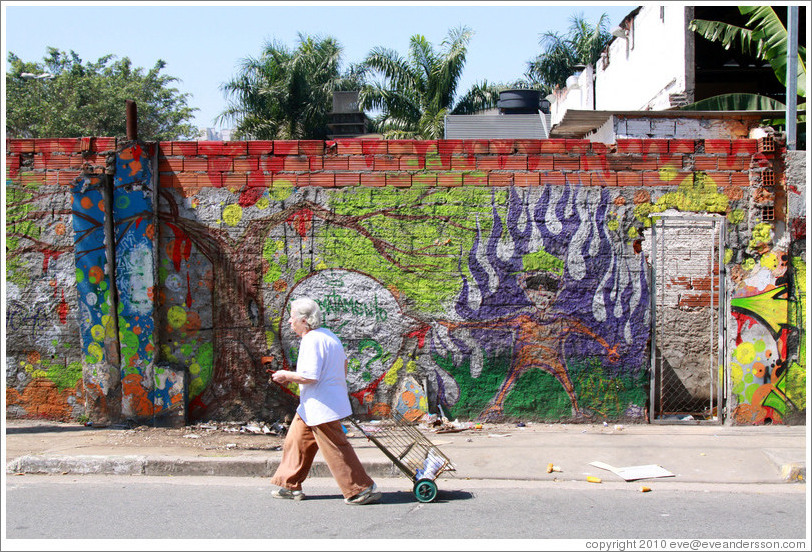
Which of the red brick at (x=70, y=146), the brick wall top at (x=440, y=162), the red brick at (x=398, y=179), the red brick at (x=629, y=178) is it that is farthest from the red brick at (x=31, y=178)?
the red brick at (x=629, y=178)

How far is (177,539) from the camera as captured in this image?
4.78 metres

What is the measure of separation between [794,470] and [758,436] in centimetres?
126

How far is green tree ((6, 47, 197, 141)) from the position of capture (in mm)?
29375

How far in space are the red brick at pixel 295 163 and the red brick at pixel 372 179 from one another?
1.98 ft

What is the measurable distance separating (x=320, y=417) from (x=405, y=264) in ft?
9.38

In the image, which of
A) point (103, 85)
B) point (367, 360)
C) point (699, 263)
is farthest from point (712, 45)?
point (103, 85)


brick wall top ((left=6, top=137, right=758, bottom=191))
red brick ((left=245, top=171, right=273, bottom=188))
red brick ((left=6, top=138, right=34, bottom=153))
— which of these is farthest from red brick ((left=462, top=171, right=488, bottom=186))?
red brick ((left=6, top=138, right=34, bottom=153))

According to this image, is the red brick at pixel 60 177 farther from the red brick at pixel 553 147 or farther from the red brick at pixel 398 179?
the red brick at pixel 553 147

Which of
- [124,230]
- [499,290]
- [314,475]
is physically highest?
[124,230]

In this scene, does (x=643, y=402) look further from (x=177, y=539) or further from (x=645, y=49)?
(x=645, y=49)

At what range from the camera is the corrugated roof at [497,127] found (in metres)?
17.7

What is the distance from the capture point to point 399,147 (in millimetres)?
8148

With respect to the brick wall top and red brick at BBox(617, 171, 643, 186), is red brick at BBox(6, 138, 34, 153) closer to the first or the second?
the brick wall top

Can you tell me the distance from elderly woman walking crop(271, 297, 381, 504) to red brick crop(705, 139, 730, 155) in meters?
4.71
